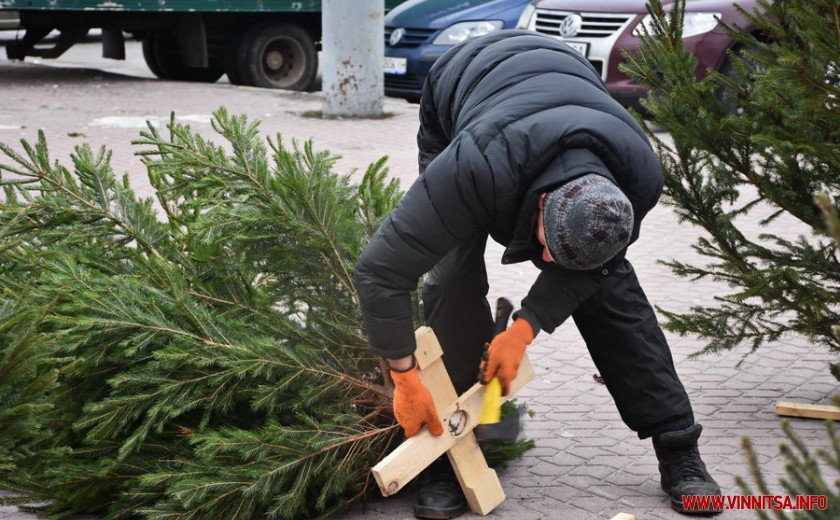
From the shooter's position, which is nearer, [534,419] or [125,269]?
[125,269]

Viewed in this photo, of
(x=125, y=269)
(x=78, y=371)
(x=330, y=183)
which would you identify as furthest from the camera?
(x=125, y=269)

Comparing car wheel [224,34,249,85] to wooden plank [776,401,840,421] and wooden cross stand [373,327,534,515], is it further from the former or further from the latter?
wooden cross stand [373,327,534,515]

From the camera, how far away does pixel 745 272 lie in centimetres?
405

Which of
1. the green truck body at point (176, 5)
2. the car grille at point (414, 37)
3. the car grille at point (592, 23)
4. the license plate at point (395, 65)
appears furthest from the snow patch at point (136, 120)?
the car grille at point (592, 23)

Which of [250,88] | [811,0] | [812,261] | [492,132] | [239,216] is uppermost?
[811,0]

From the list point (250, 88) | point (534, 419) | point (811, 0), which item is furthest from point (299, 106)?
point (811, 0)

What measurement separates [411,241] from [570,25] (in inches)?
324

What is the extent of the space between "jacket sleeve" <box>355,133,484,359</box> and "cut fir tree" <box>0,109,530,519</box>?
1.48 feet

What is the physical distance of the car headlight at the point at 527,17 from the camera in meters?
11.0

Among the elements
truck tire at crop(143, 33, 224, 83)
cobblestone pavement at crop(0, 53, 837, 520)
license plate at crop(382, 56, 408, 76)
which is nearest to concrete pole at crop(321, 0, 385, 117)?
license plate at crop(382, 56, 408, 76)

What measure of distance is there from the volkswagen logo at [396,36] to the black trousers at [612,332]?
8.66 metres

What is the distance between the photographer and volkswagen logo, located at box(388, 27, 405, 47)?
11781 millimetres

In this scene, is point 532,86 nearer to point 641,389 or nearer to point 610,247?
point 610,247

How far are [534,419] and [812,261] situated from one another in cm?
121
